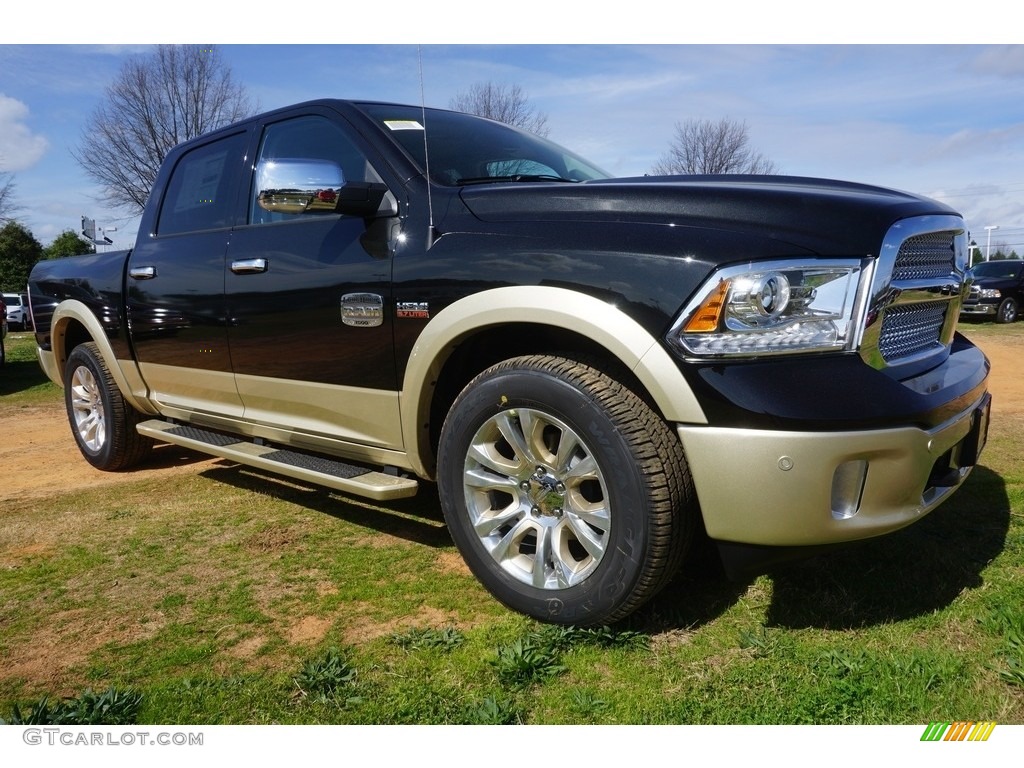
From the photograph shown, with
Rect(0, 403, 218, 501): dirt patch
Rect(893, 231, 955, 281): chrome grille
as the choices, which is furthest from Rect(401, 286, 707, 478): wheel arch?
Rect(0, 403, 218, 501): dirt patch

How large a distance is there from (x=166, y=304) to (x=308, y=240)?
133 centimetres

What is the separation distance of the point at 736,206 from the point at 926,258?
0.82 meters

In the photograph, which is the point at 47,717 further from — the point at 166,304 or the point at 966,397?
the point at 966,397

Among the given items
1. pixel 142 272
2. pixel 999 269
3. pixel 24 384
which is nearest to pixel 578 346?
pixel 142 272

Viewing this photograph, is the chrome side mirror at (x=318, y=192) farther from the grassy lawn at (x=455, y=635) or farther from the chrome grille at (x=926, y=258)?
the chrome grille at (x=926, y=258)

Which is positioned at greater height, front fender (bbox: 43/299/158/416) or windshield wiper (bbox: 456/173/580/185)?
windshield wiper (bbox: 456/173/580/185)

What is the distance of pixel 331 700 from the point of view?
7.48 ft

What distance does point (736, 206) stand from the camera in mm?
2363

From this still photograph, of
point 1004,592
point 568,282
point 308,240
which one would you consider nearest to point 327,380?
point 308,240

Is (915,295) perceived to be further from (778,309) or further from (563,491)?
(563,491)

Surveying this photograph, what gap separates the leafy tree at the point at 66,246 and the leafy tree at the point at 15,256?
782 mm

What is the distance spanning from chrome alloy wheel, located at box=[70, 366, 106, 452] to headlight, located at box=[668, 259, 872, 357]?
171 inches

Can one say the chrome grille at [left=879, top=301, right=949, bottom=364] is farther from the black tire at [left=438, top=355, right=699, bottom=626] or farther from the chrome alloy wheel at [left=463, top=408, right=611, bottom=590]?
the chrome alloy wheel at [left=463, top=408, right=611, bottom=590]

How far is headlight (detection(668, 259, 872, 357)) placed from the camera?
221 cm
